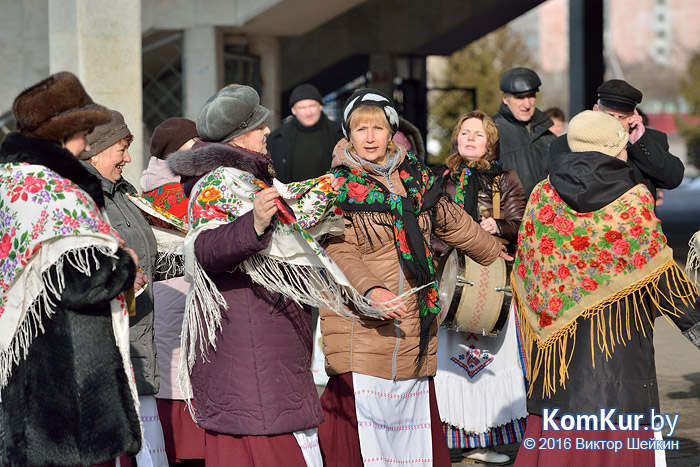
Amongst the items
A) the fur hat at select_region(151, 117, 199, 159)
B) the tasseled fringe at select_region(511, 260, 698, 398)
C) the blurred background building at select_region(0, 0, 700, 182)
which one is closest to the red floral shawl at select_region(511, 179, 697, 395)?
the tasseled fringe at select_region(511, 260, 698, 398)

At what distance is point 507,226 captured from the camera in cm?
619

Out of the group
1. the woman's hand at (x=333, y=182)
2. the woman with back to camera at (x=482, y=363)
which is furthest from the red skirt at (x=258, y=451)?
the woman with back to camera at (x=482, y=363)

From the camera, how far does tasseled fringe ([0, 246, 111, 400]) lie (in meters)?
3.99

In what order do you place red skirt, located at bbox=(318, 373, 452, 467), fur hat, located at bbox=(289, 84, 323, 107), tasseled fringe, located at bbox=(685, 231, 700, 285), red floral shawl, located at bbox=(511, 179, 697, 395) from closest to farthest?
red floral shawl, located at bbox=(511, 179, 697, 395)
red skirt, located at bbox=(318, 373, 452, 467)
tasseled fringe, located at bbox=(685, 231, 700, 285)
fur hat, located at bbox=(289, 84, 323, 107)

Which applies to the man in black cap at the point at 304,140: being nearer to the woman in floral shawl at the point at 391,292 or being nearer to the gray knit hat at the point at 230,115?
the woman in floral shawl at the point at 391,292

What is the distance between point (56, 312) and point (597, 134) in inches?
88.0

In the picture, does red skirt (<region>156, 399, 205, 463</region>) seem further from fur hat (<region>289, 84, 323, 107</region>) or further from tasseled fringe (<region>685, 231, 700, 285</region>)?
fur hat (<region>289, 84, 323, 107</region>)

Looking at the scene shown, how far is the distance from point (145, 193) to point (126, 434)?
7.06ft

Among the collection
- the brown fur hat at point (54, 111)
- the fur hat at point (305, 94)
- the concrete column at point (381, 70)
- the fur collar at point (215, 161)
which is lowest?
the fur collar at point (215, 161)

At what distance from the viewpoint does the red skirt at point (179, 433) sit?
577 cm

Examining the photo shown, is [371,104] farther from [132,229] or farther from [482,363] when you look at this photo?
[482,363]

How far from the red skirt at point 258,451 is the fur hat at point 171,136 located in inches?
80.9

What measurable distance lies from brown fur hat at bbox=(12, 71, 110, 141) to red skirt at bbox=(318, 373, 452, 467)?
167 centimetres

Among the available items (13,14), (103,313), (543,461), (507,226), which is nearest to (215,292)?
(103,313)
